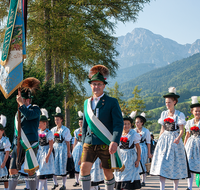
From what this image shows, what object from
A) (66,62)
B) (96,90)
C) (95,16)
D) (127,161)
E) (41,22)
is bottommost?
(127,161)

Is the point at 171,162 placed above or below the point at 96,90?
below

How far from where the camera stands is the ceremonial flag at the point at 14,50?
5199 mm

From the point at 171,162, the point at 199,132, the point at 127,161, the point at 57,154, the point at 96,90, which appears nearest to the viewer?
the point at 96,90

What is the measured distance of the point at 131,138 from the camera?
23.1ft

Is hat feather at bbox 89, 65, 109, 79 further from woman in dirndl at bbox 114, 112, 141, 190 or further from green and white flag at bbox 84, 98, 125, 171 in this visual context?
woman in dirndl at bbox 114, 112, 141, 190

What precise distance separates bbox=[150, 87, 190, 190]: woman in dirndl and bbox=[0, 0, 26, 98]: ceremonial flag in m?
3.39

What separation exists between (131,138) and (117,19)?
15.2m

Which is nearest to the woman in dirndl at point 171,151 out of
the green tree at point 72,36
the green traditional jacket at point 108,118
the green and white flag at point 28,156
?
the green traditional jacket at point 108,118

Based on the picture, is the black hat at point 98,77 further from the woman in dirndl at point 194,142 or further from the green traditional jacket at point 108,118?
the woman in dirndl at point 194,142

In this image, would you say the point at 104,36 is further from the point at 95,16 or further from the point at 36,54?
the point at 36,54

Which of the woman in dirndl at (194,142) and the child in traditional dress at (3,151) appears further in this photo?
the woman in dirndl at (194,142)

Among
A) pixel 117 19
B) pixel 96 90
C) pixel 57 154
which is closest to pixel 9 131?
pixel 57 154

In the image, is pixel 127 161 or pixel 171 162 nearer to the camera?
pixel 171 162

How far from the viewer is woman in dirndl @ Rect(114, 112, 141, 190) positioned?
686 centimetres
